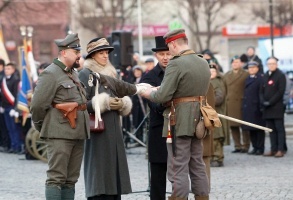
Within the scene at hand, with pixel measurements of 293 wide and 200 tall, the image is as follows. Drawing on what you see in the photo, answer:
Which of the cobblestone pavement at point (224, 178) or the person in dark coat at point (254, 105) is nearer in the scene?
the cobblestone pavement at point (224, 178)

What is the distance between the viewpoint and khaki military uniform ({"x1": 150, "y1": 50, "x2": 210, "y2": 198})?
1040 centimetres

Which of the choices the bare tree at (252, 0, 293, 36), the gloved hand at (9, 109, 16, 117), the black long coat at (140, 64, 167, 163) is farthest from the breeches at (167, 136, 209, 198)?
the bare tree at (252, 0, 293, 36)

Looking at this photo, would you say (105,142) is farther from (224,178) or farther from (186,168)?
(224,178)

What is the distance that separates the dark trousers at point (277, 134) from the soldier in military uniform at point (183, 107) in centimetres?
878

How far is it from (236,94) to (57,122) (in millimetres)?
10365

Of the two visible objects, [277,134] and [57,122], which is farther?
[277,134]

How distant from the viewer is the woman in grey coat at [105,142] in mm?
10945

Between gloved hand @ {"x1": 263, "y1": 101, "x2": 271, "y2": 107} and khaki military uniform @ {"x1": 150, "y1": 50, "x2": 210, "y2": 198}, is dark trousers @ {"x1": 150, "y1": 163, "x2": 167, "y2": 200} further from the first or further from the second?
gloved hand @ {"x1": 263, "y1": 101, "x2": 271, "y2": 107}

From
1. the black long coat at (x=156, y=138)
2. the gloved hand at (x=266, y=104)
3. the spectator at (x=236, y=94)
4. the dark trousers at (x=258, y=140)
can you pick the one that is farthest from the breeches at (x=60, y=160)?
the spectator at (x=236, y=94)

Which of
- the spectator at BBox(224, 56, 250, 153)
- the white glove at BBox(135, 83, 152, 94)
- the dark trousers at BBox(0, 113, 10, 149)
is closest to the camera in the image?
the white glove at BBox(135, 83, 152, 94)

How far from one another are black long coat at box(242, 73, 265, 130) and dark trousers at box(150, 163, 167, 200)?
27.8 feet

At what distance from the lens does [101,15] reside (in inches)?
2087

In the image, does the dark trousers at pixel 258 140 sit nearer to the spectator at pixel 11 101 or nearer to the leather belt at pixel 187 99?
the spectator at pixel 11 101

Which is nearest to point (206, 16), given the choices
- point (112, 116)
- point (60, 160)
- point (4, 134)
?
point (4, 134)
